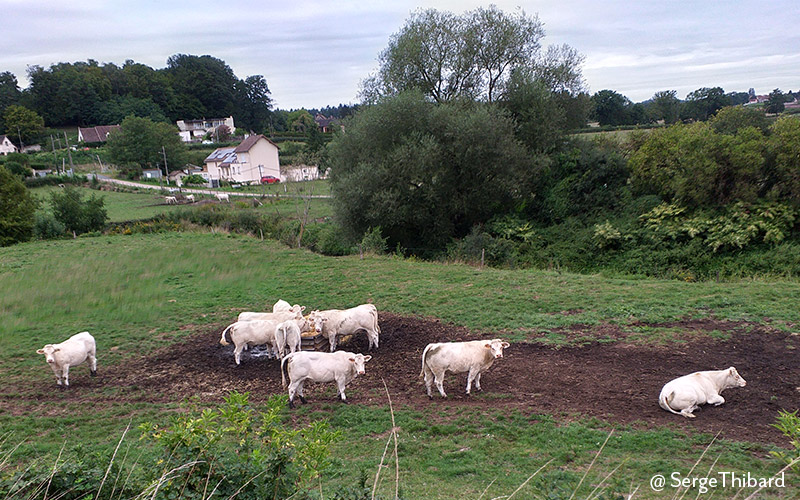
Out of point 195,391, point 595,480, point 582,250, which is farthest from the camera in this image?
point 582,250

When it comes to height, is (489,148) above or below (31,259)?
above

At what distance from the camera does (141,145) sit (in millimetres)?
64375

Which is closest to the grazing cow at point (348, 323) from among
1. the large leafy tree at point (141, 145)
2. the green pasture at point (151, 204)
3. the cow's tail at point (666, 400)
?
Result: the cow's tail at point (666, 400)

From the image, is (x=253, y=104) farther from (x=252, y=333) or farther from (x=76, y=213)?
(x=252, y=333)

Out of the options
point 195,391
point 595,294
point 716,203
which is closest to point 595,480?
point 195,391

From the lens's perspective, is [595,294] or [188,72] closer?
[595,294]

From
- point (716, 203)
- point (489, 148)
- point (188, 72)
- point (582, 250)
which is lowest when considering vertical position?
point (582, 250)

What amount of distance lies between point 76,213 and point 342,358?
2921 centimetres

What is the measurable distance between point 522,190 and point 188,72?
102 m

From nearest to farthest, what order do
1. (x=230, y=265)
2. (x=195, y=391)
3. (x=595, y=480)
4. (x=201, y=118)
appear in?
(x=595, y=480) < (x=195, y=391) < (x=230, y=265) < (x=201, y=118)

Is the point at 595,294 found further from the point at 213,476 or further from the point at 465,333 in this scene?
the point at 213,476

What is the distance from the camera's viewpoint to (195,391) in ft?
31.8

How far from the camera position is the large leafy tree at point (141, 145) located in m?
64.0

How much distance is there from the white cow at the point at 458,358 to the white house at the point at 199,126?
310 ft
